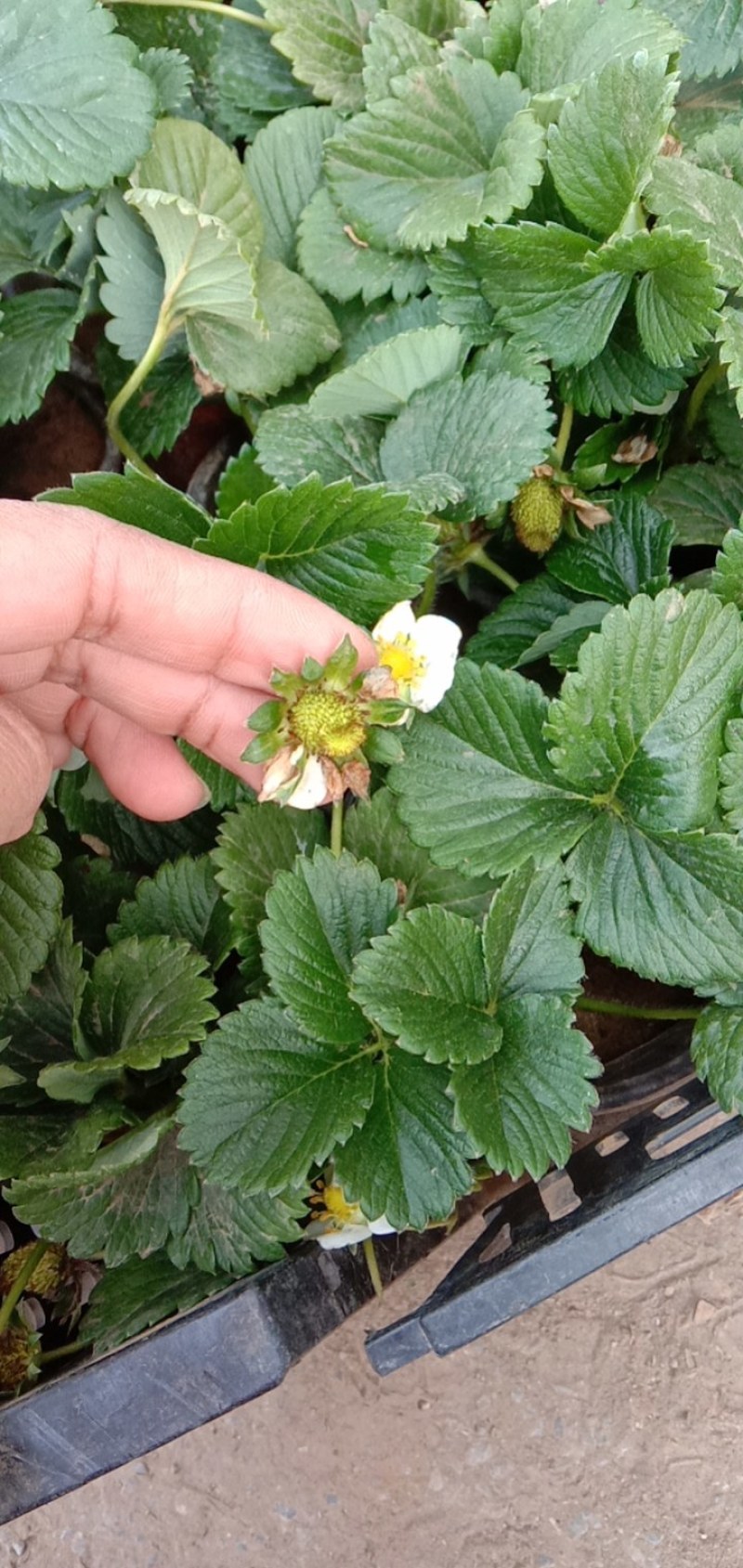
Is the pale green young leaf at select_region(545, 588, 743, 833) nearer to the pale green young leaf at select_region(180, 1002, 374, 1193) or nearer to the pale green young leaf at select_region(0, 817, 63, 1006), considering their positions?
the pale green young leaf at select_region(180, 1002, 374, 1193)

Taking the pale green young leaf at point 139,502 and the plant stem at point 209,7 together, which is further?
the plant stem at point 209,7

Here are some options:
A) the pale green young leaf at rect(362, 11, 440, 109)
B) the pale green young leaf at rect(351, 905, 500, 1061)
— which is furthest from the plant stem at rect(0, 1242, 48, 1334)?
the pale green young leaf at rect(362, 11, 440, 109)

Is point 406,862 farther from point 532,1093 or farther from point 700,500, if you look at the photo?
point 700,500

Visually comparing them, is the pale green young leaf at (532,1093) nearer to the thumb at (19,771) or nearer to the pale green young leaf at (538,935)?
the pale green young leaf at (538,935)

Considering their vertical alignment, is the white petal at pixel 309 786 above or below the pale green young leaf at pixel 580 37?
below

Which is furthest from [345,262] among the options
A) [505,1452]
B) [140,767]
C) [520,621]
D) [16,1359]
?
[505,1452]

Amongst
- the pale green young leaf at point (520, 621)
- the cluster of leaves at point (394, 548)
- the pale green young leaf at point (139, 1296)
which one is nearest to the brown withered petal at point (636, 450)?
the cluster of leaves at point (394, 548)

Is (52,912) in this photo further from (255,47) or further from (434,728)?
(255,47)
